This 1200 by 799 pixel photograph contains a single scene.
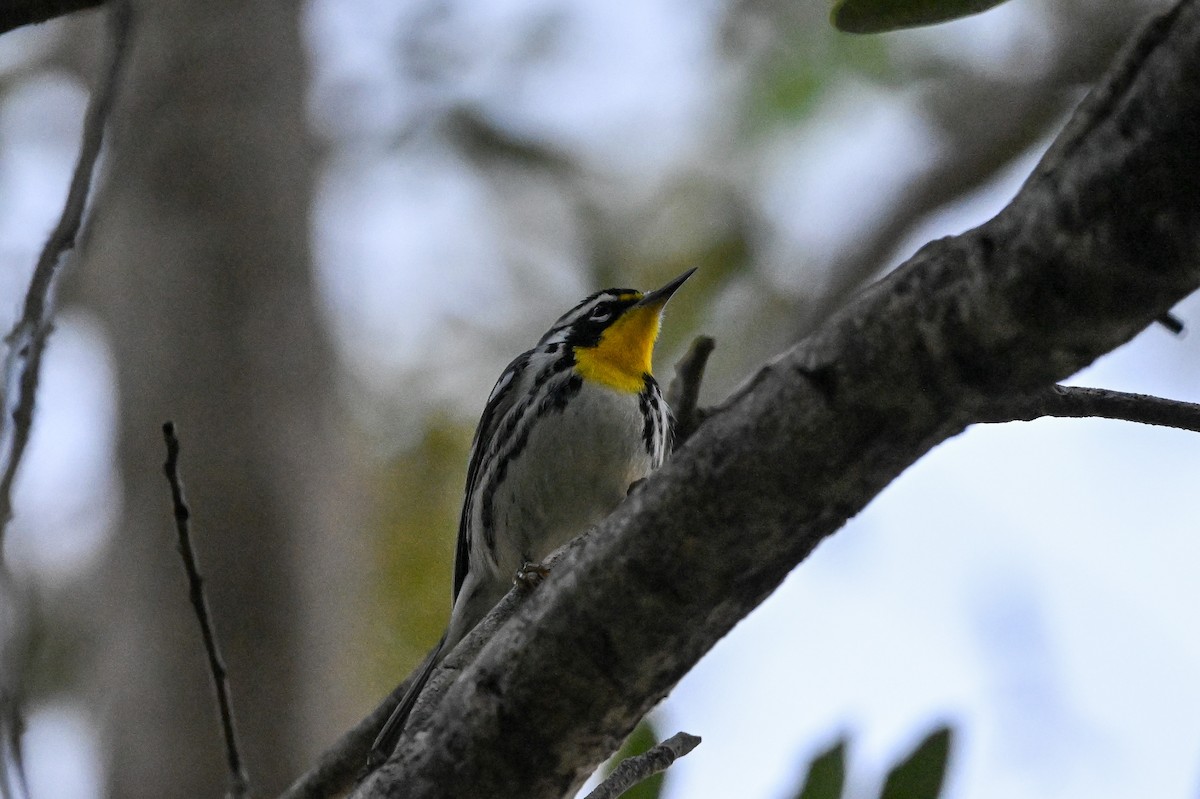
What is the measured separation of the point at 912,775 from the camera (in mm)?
2639

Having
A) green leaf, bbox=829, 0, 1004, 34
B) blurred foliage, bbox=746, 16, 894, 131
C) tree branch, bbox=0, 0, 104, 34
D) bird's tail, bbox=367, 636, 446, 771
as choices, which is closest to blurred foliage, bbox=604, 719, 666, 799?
bird's tail, bbox=367, 636, 446, 771

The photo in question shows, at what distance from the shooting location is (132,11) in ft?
8.43

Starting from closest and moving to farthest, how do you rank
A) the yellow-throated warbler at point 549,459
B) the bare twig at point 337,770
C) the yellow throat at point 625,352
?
the bare twig at point 337,770 < the yellow-throated warbler at point 549,459 < the yellow throat at point 625,352

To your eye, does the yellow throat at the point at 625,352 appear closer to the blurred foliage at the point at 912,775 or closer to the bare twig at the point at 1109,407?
the blurred foliage at the point at 912,775

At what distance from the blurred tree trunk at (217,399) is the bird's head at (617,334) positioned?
1270 mm

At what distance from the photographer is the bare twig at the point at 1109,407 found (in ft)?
6.83

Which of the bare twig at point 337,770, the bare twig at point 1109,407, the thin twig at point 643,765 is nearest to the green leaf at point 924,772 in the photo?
the thin twig at point 643,765

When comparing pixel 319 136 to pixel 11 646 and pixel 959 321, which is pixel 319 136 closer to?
pixel 11 646

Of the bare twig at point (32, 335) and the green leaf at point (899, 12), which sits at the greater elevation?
the bare twig at point (32, 335)

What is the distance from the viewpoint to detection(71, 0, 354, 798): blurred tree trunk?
5031 millimetres

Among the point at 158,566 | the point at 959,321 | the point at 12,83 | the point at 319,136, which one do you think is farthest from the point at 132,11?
the point at 12,83

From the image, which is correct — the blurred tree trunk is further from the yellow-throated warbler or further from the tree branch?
the tree branch

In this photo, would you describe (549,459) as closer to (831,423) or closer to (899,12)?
(899,12)

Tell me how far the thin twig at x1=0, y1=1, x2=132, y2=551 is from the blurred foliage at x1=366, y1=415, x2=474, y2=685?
4.14 meters
